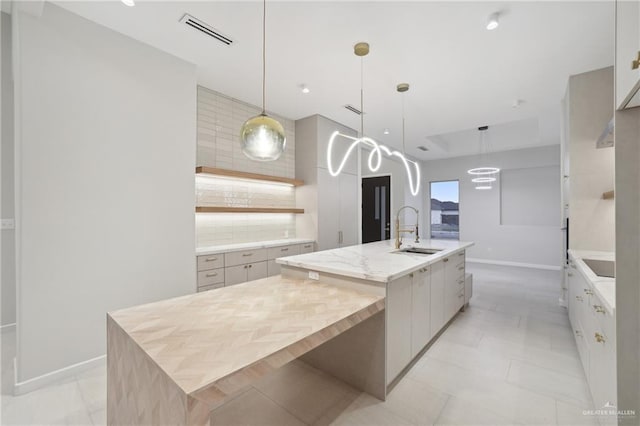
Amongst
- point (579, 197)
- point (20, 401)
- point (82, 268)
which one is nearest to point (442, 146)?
point (579, 197)

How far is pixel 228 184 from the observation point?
414cm

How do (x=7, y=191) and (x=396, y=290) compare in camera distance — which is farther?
(x=7, y=191)

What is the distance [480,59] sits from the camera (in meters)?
3.04

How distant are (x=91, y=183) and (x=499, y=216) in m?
8.64

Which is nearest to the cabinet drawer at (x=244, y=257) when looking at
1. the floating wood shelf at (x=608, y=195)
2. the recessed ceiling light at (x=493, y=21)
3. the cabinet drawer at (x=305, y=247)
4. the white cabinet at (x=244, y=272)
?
the white cabinet at (x=244, y=272)

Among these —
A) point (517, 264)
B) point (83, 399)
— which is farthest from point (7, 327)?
point (517, 264)

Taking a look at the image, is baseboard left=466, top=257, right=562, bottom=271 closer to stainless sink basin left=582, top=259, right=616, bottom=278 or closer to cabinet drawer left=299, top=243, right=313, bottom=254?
stainless sink basin left=582, top=259, right=616, bottom=278

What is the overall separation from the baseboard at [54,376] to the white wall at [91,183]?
4 centimetres

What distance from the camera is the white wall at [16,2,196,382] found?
7.04 ft

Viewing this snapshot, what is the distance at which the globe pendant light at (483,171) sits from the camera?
586cm

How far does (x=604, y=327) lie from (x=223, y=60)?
12.6ft

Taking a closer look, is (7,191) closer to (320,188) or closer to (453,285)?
(320,188)

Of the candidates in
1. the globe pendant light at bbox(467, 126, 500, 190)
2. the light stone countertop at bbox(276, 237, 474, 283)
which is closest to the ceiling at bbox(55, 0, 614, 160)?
the globe pendant light at bbox(467, 126, 500, 190)

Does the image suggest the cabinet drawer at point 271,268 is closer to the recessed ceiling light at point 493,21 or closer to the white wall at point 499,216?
the recessed ceiling light at point 493,21
